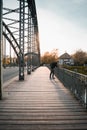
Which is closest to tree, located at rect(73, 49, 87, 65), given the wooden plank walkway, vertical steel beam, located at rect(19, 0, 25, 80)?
vertical steel beam, located at rect(19, 0, 25, 80)

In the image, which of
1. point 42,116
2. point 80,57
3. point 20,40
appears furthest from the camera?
point 80,57

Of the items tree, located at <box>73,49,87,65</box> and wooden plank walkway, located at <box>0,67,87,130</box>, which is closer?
wooden plank walkway, located at <box>0,67,87,130</box>

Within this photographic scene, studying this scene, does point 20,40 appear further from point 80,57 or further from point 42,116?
point 80,57

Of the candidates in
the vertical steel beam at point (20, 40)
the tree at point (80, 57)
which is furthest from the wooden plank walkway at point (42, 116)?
the tree at point (80, 57)

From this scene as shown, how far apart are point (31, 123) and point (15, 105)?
93.6 inches

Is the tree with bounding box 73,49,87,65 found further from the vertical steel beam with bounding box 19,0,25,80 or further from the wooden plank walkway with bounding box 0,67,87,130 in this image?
the wooden plank walkway with bounding box 0,67,87,130

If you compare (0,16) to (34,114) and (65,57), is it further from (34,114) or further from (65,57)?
(65,57)

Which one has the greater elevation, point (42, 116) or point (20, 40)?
point (20, 40)

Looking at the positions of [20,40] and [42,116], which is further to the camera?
[20,40]

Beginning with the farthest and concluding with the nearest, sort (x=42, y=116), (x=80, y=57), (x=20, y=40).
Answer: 1. (x=80, y=57)
2. (x=20, y=40)
3. (x=42, y=116)

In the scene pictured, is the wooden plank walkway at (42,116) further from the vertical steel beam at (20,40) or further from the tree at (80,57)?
the tree at (80,57)

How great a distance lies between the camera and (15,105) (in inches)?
334

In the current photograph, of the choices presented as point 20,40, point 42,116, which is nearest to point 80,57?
point 20,40

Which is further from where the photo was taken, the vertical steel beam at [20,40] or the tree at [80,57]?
the tree at [80,57]
